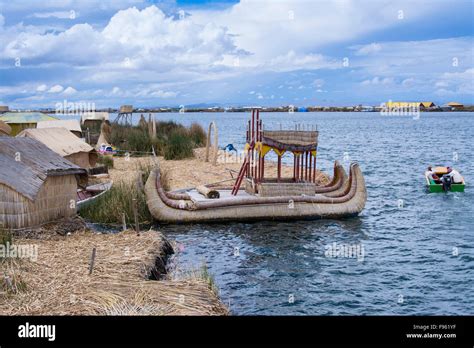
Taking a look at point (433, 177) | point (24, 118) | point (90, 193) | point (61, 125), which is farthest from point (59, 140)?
point (433, 177)

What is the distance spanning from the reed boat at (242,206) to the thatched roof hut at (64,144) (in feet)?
15.8

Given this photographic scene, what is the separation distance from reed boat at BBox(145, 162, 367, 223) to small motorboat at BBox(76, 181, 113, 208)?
1809mm

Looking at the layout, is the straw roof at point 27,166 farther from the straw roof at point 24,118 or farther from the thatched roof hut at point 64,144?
the straw roof at point 24,118

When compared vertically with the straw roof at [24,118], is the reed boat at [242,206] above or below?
below

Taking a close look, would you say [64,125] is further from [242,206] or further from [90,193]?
[242,206]

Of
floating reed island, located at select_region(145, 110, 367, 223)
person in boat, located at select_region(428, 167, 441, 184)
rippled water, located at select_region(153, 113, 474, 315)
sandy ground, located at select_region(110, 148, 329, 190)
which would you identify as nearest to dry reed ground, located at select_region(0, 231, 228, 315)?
rippled water, located at select_region(153, 113, 474, 315)

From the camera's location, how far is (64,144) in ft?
69.2

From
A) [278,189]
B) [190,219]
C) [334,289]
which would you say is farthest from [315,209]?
[334,289]

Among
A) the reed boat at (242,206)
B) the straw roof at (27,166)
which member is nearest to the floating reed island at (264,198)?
the reed boat at (242,206)

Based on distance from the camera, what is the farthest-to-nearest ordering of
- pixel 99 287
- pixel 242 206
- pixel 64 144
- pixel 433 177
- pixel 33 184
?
pixel 433 177
pixel 64 144
pixel 242 206
pixel 33 184
pixel 99 287

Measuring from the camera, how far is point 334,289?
12055 mm

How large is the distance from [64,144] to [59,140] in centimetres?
28

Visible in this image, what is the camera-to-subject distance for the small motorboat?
17.0 metres

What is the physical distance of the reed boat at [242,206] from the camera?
17016 millimetres
